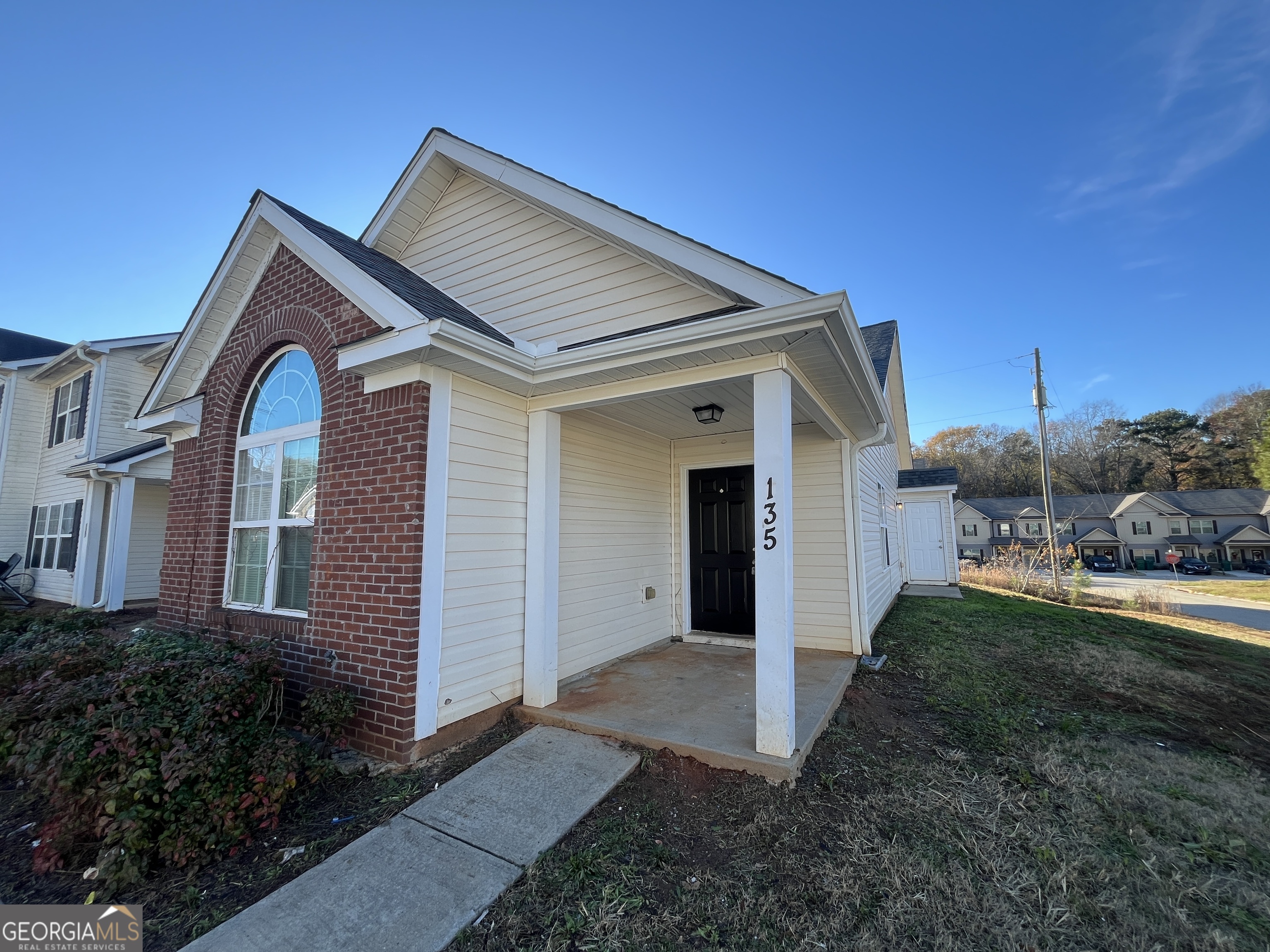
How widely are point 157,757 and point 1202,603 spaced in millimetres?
23312

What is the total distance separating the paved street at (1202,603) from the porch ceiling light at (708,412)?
1287 cm

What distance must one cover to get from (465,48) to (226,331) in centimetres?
483

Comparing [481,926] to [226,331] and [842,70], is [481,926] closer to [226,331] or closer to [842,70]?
[226,331]

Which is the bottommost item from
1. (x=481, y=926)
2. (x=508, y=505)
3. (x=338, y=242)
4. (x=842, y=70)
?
(x=481, y=926)

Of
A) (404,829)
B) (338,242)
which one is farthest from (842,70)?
(404,829)

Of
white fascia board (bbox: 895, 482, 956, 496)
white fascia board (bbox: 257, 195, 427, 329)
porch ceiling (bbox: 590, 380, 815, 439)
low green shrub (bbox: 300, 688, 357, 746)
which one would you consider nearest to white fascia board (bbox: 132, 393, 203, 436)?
white fascia board (bbox: 257, 195, 427, 329)

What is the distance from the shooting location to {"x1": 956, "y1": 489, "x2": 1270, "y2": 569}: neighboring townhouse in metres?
34.4

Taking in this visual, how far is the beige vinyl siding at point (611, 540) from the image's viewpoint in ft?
16.4

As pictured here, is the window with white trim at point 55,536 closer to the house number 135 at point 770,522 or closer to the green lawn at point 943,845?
the green lawn at point 943,845

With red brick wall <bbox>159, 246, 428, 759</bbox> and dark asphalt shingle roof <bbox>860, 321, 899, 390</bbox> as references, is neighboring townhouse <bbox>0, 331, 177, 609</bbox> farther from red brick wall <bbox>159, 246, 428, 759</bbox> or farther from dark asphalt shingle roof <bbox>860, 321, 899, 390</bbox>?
dark asphalt shingle roof <bbox>860, 321, 899, 390</bbox>

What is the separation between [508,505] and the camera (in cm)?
423

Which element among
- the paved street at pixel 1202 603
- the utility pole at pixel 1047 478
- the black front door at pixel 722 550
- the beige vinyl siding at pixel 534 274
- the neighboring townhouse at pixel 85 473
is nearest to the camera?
the beige vinyl siding at pixel 534 274

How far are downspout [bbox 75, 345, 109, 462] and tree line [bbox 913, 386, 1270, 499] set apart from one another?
5192cm

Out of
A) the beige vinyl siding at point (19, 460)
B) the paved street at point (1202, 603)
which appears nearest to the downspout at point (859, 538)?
the paved street at point (1202, 603)
